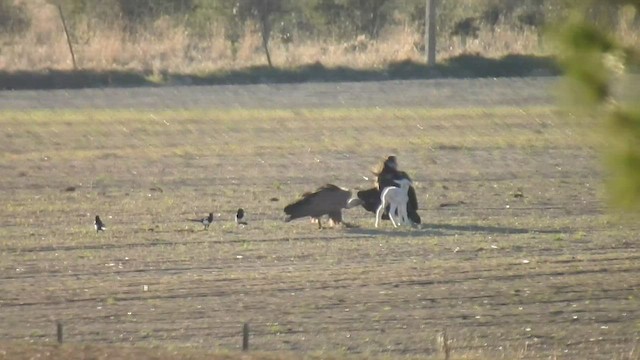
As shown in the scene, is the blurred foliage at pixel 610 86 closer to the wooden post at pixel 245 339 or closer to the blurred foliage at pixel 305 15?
the wooden post at pixel 245 339

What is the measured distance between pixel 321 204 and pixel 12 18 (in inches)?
1284

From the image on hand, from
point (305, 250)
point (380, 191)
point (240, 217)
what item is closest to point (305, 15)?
point (380, 191)

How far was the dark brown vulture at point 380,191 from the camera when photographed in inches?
718

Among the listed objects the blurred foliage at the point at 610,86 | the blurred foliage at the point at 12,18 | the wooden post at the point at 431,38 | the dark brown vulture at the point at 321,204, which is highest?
the blurred foliage at the point at 12,18

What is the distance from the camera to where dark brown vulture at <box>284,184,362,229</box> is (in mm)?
17734

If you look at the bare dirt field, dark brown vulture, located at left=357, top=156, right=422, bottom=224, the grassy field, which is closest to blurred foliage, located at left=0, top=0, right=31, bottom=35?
the bare dirt field

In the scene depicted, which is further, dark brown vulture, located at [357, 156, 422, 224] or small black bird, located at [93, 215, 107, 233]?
dark brown vulture, located at [357, 156, 422, 224]

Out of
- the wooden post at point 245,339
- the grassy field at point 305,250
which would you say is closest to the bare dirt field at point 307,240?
the grassy field at point 305,250

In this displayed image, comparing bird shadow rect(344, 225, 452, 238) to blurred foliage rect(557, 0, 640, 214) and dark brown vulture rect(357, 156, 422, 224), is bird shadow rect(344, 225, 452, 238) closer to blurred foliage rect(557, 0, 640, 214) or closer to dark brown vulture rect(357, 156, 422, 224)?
dark brown vulture rect(357, 156, 422, 224)

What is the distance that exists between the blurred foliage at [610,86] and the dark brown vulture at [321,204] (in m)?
12.0

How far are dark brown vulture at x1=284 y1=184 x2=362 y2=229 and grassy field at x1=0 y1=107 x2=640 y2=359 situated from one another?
12.3 inches

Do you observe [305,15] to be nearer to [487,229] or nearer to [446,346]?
[487,229]

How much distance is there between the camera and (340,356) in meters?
10.4

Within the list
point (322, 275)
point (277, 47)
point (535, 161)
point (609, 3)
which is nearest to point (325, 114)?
point (535, 161)
